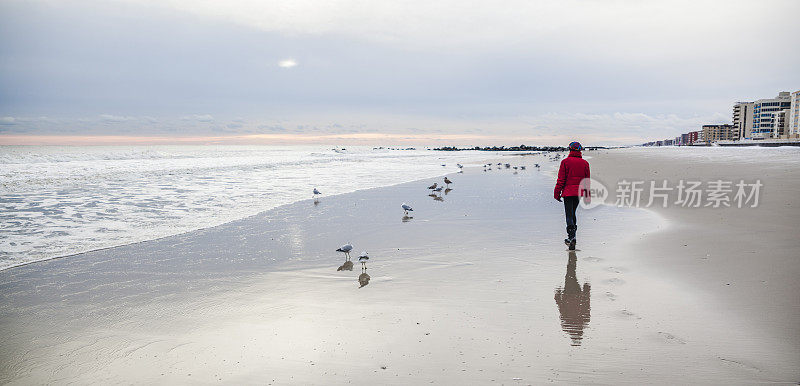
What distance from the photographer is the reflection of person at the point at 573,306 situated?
4.51m

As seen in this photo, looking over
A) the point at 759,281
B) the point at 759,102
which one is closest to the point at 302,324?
the point at 759,281

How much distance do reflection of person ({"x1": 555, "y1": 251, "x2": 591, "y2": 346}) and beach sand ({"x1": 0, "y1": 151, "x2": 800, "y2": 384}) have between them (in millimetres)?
26

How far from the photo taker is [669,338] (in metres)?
4.27

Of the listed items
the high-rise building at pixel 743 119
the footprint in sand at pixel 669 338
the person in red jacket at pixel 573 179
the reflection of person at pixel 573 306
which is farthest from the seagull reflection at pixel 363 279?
the high-rise building at pixel 743 119

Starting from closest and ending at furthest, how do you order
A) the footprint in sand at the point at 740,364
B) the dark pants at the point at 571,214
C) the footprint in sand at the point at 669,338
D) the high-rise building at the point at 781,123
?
1. the footprint in sand at the point at 740,364
2. the footprint in sand at the point at 669,338
3. the dark pants at the point at 571,214
4. the high-rise building at the point at 781,123

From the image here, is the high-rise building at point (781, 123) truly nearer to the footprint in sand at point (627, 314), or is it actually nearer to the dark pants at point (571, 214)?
the dark pants at point (571, 214)

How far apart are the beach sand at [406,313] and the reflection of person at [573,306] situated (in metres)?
0.03

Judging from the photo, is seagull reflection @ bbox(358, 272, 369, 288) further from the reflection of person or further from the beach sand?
the reflection of person

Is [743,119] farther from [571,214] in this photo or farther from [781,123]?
[571,214]

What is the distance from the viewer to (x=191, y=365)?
156 inches

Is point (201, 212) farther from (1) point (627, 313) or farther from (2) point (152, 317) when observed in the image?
(1) point (627, 313)

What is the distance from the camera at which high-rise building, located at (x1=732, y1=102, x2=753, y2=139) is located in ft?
493

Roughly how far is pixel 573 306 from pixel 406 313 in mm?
2076

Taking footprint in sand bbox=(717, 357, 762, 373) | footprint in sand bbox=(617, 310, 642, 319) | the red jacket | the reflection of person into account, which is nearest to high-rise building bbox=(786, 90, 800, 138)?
the red jacket
